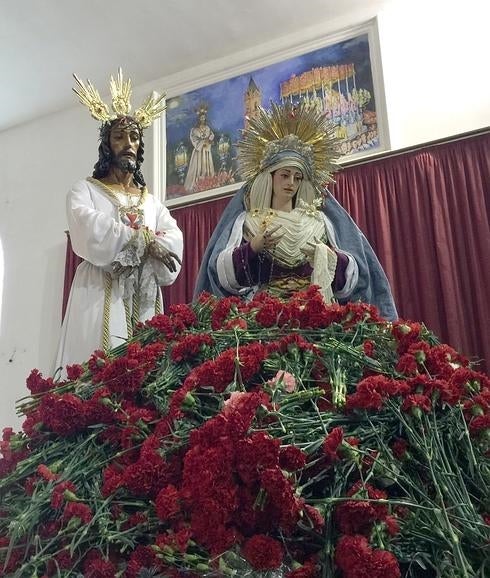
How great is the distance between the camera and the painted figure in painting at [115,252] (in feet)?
7.92

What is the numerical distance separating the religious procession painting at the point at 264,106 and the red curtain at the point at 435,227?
26 centimetres

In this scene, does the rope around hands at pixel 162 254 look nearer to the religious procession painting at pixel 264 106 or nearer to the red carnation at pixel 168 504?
the red carnation at pixel 168 504

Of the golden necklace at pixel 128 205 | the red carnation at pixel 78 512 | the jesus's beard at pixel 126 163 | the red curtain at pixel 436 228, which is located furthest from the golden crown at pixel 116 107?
the red carnation at pixel 78 512

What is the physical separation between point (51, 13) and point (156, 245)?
262cm

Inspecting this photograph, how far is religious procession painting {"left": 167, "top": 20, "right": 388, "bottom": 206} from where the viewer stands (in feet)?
13.1

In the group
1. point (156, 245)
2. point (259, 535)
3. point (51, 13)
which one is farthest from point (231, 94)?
point (259, 535)

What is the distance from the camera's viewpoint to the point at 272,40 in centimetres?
452

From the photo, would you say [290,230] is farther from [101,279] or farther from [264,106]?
[264,106]

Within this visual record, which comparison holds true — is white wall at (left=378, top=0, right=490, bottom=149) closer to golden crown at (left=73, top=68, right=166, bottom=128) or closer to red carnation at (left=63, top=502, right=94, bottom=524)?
golden crown at (left=73, top=68, right=166, bottom=128)

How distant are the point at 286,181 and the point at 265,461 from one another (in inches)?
66.2

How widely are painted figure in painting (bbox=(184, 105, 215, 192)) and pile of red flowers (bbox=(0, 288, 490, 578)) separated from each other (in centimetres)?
320

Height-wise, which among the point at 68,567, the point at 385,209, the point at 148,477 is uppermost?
the point at 385,209

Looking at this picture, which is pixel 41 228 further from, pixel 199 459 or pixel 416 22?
pixel 199 459

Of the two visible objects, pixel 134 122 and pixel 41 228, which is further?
pixel 41 228
